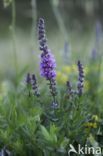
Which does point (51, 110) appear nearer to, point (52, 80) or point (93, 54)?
point (52, 80)

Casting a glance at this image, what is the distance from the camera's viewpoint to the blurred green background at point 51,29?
332 inches

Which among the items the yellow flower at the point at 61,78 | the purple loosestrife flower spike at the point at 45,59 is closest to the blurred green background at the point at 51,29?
the yellow flower at the point at 61,78

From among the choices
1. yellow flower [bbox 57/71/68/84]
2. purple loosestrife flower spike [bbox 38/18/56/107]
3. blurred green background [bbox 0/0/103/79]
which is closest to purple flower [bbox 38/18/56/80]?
purple loosestrife flower spike [bbox 38/18/56/107]

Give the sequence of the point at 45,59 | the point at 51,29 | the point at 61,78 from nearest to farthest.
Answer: the point at 45,59 → the point at 61,78 → the point at 51,29

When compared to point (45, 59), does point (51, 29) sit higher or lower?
higher

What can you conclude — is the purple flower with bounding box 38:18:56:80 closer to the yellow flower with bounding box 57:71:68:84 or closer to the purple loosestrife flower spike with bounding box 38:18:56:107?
the purple loosestrife flower spike with bounding box 38:18:56:107

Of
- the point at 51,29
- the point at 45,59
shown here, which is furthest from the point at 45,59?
the point at 51,29

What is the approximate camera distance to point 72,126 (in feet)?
10.3

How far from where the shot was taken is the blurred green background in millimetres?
8422

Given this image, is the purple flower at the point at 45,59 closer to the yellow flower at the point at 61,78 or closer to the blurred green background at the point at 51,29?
the yellow flower at the point at 61,78

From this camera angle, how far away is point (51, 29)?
1320 centimetres

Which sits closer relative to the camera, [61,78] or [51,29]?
[61,78]

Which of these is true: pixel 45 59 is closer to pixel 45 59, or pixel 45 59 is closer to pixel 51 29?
pixel 45 59

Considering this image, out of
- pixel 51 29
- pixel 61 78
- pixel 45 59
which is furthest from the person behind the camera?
pixel 51 29
